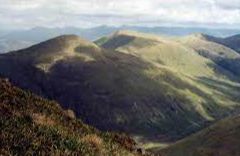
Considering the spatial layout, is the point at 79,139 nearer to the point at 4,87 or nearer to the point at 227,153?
the point at 4,87

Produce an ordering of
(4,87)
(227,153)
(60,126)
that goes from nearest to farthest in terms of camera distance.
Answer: (60,126) < (4,87) < (227,153)

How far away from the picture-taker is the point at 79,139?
3066 centimetres

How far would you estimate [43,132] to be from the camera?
96.8 feet

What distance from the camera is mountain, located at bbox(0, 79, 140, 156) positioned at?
87.5ft

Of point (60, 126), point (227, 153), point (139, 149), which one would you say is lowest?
point (227, 153)

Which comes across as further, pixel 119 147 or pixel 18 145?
pixel 119 147

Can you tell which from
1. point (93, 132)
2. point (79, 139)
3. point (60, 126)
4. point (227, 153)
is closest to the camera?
point (79, 139)

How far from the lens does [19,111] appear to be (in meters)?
33.2

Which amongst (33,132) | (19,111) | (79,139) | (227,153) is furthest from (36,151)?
(227,153)

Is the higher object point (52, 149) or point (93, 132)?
point (52, 149)

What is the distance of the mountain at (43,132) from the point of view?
26656 millimetres

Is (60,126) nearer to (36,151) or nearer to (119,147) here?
(119,147)

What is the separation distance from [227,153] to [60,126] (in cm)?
16953

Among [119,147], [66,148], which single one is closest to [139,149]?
[119,147]
